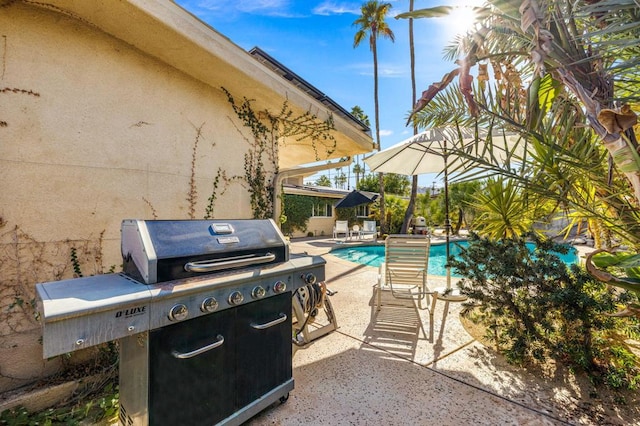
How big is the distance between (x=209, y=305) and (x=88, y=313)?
83 centimetres

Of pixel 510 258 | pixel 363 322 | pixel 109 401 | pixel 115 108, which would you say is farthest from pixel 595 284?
pixel 115 108

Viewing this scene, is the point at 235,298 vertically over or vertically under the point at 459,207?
under

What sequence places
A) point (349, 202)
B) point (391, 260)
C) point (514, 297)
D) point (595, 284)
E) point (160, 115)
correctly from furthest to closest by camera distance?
point (349, 202), point (391, 260), point (160, 115), point (514, 297), point (595, 284)

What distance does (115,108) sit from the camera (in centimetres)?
409

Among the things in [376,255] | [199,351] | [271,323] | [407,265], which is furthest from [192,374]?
[376,255]

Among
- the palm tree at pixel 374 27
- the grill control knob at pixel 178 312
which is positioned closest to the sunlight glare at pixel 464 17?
the grill control knob at pixel 178 312

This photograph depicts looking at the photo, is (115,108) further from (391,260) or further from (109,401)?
(391,260)

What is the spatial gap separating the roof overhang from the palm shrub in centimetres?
438

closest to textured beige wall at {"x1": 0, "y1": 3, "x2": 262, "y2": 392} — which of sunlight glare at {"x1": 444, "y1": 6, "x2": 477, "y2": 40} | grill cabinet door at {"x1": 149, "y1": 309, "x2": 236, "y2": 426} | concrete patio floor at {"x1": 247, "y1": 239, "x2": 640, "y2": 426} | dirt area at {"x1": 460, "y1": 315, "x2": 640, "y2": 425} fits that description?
grill cabinet door at {"x1": 149, "y1": 309, "x2": 236, "y2": 426}

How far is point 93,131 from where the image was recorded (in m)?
3.89

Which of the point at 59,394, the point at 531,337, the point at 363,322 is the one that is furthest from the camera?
the point at 363,322

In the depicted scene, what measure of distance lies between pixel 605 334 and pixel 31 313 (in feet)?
24.2

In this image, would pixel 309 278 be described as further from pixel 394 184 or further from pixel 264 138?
pixel 394 184

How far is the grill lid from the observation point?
238 cm
